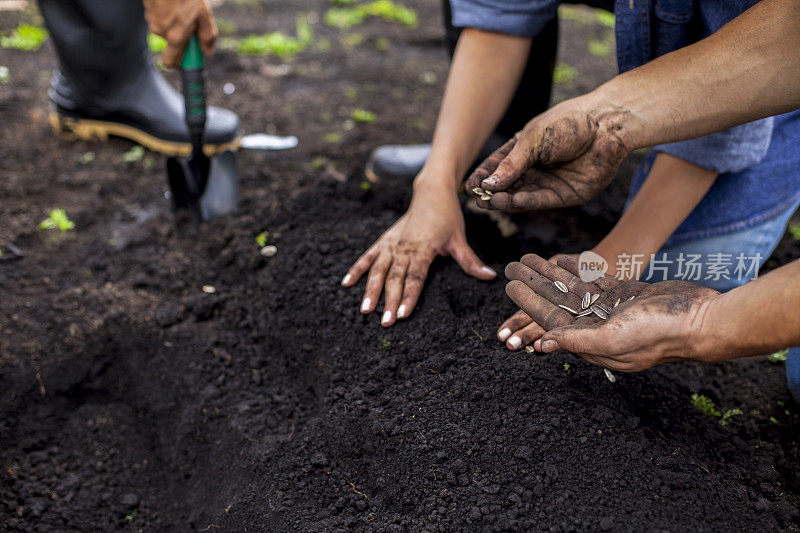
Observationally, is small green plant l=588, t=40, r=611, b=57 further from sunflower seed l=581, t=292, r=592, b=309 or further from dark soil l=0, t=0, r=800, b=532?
sunflower seed l=581, t=292, r=592, b=309

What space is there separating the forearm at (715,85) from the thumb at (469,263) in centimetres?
63

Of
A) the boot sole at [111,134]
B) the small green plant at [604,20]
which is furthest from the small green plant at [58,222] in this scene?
the small green plant at [604,20]

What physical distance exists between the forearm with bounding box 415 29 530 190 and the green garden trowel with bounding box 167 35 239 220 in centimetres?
107

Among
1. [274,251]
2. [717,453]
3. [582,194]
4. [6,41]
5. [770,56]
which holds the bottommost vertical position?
[6,41]

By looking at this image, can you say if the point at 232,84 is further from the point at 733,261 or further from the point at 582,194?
the point at 733,261

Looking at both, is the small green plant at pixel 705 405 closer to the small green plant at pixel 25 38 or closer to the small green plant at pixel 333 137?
the small green plant at pixel 333 137

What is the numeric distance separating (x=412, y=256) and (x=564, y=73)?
2.94 metres

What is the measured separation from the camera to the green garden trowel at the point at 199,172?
8.54 feet

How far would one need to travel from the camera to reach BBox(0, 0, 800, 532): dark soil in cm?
161

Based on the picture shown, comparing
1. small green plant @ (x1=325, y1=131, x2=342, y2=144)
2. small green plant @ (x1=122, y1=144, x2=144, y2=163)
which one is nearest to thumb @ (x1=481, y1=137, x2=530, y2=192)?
small green plant @ (x1=325, y1=131, x2=342, y2=144)

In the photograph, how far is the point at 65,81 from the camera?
3.33 metres

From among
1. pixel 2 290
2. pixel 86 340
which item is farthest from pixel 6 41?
pixel 86 340

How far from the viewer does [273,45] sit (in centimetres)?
452

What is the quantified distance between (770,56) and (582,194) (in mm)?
622
